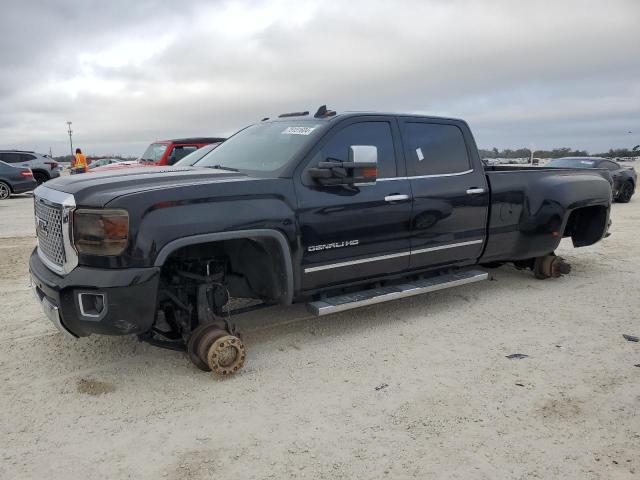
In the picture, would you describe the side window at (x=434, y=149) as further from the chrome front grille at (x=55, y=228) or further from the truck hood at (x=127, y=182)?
the chrome front grille at (x=55, y=228)

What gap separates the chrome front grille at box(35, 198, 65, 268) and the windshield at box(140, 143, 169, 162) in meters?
8.60

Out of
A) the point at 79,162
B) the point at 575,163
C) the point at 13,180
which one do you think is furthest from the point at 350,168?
the point at 79,162

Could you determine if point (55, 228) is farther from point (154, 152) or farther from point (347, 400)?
point (154, 152)

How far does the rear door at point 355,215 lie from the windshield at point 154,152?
8.63 m

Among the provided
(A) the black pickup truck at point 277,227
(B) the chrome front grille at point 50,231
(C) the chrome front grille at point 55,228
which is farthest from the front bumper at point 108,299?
(B) the chrome front grille at point 50,231

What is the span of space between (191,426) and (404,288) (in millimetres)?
2300

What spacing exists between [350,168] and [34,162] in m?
18.7

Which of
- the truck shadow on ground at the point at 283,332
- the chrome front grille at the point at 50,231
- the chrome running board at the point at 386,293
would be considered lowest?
the truck shadow on ground at the point at 283,332

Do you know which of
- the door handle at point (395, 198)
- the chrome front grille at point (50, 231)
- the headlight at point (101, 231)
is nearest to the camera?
the headlight at point (101, 231)

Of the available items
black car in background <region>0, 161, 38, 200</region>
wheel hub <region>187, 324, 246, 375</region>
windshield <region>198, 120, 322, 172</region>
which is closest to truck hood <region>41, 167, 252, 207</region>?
windshield <region>198, 120, 322, 172</region>

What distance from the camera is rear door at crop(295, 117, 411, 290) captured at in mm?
4004

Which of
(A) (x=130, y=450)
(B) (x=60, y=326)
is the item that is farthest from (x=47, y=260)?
(A) (x=130, y=450)

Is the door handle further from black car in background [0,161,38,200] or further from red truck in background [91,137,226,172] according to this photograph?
black car in background [0,161,38,200]

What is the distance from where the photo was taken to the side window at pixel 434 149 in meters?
4.75
